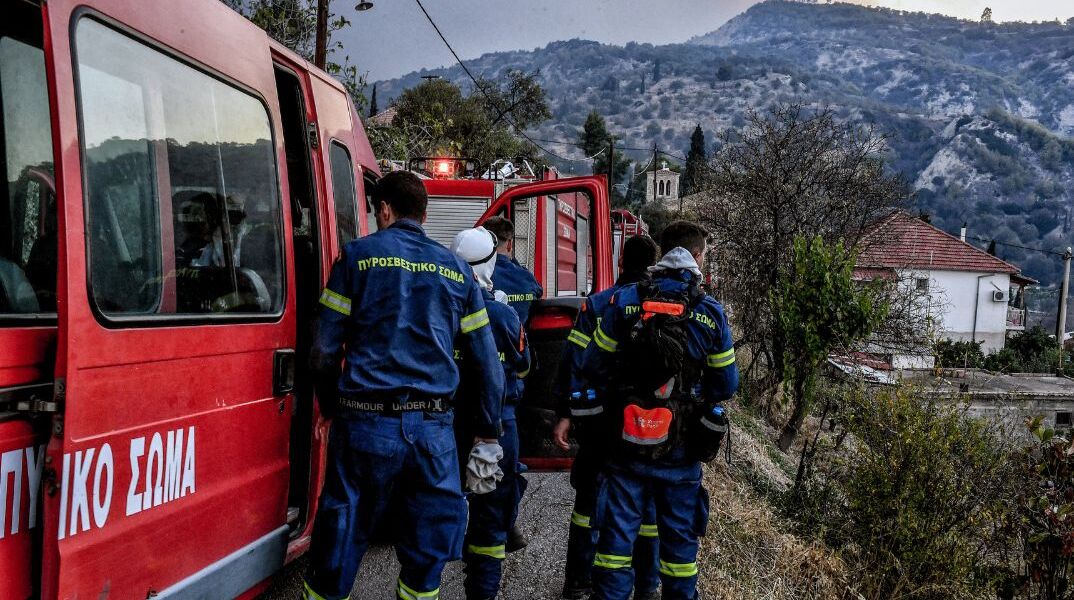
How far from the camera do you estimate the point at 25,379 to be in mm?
1791

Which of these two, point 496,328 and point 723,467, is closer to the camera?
point 496,328

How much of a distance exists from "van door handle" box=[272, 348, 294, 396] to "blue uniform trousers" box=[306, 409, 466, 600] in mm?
427

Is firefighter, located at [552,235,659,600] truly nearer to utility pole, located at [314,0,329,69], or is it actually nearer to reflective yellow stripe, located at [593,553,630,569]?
reflective yellow stripe, located at [593,553,630,569]

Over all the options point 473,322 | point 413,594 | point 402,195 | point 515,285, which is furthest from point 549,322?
point 413,594

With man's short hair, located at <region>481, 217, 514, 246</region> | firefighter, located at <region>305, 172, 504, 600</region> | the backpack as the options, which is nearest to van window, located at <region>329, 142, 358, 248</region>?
man's short hair, located at <region>481, 217, 514, 246</region>

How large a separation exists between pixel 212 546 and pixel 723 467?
6.44 metres

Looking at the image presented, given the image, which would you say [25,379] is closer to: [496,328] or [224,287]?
[224,287]

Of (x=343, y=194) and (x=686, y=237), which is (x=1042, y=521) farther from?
(x=343, y=194)

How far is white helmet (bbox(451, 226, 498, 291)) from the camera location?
11.5 ft

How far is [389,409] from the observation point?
2.50 metres

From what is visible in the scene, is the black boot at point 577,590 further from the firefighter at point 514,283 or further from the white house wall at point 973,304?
the white house wall at point 973,304

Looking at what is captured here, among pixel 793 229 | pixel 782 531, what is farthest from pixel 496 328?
pixel 793 229

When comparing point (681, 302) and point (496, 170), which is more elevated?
point (496, 170)

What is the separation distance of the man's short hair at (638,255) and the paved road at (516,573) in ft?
5.99
